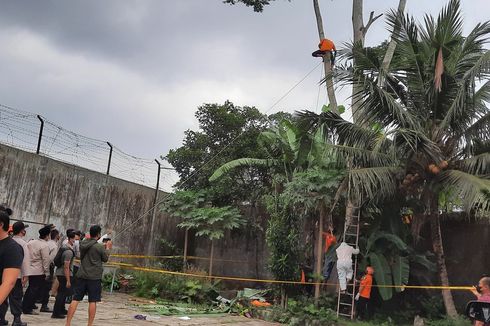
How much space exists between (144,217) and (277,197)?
4.71m

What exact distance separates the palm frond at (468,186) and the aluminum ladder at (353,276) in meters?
2.10

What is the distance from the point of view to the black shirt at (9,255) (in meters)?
3.30

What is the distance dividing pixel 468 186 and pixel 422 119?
196 centimetres

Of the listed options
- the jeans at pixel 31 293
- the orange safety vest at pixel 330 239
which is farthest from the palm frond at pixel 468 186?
the jeans at pixel 31 293

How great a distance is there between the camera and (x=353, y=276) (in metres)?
10.1

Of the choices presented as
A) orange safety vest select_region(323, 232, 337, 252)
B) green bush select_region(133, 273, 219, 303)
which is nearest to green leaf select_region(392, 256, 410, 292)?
orange safety vest select_region(323, 232, 337, 252)

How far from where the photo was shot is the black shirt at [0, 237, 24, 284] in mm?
3305

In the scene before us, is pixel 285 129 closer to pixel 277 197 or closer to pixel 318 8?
pixel 277 197

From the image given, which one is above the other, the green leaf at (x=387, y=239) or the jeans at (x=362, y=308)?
the green leaf at (x=387, y=239)

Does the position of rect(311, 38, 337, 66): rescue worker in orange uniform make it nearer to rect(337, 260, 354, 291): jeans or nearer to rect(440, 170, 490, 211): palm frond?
rect(440, 170, 490, 211): palm frond

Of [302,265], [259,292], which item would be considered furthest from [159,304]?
[302,265]

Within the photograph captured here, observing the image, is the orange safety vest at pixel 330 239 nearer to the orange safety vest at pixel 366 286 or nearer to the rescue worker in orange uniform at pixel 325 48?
the orange safety vest at pixel 366 286

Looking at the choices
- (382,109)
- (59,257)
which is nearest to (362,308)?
(382,109)

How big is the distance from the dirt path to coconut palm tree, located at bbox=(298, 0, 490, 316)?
3.72 metres
